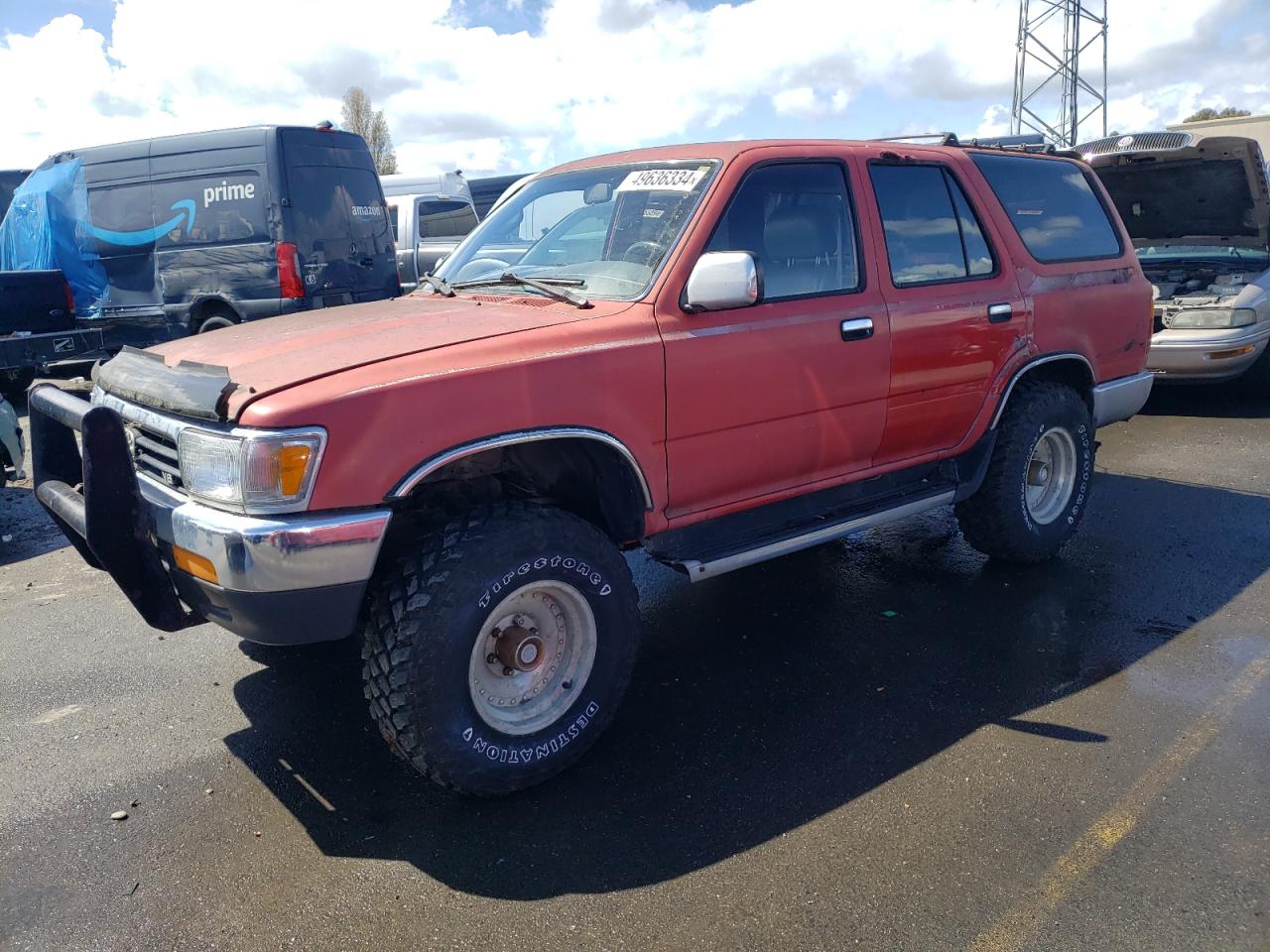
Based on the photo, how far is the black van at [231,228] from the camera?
30.4ft

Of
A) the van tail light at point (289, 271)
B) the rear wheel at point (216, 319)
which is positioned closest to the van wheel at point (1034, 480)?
the van tail light at point (289, 271)

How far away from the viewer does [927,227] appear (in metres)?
4.31

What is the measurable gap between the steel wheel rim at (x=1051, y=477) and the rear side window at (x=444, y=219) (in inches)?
398

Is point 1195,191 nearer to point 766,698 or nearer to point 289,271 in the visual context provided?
point 766,698

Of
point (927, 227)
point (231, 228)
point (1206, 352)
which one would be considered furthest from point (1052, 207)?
point (231, 228)

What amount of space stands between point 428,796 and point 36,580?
3.40 m

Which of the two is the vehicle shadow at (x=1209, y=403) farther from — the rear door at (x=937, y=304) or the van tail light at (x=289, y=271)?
the van tail light at (x=289, y=271)

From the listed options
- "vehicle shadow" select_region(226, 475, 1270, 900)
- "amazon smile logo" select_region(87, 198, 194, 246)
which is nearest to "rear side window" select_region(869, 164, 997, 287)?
"vehicle shadow" select_region(226, 475, 1270, 900)

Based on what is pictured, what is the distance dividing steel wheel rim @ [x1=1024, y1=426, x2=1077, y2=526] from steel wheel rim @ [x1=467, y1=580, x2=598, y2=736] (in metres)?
2.82

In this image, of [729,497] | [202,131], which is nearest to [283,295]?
[202,131]

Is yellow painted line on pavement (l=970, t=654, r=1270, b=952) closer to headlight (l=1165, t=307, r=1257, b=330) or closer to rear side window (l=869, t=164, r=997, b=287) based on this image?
rear side window (l=869, t=164, r=997, b=287)

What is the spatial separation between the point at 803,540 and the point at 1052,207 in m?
2.51

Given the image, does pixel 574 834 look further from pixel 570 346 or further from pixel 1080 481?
pixel 1080 481

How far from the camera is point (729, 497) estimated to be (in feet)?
12.0
